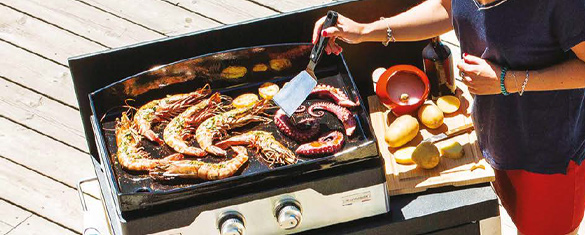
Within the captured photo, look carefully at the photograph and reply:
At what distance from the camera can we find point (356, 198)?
2229 mm

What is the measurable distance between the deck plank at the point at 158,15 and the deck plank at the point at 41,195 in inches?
40.7

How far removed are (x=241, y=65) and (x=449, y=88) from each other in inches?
28.1

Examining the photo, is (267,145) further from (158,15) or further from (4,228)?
(158,15)

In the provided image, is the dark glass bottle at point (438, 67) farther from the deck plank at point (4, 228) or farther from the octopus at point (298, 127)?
the deck plank at point (4, 228)

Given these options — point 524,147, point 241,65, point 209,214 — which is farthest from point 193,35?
point 524,147

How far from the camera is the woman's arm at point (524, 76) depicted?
1.99 m

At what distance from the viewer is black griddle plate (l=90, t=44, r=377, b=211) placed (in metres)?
2.12

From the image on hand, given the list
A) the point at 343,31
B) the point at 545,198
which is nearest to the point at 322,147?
the point at 343,31

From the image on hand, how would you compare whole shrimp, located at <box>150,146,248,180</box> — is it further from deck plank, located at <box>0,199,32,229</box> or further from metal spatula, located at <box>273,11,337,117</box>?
deck plank, located at <box>0,199,32,229</box>

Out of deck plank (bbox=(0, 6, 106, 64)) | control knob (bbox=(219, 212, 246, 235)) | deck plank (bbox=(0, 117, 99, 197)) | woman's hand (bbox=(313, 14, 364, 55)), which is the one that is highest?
deck plank (bbox=(0, 6, 106, 64))

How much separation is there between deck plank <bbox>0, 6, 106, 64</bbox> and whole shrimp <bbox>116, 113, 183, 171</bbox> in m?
1.74

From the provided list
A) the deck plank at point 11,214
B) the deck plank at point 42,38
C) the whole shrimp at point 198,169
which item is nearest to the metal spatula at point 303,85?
the whole shrimp at point 198,169

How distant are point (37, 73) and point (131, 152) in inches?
74.5

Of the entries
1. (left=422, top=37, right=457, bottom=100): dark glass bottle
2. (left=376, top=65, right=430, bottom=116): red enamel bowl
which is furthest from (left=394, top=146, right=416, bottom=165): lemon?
(left=422, top=37, right=457, bottom=100): dark glass bottle
